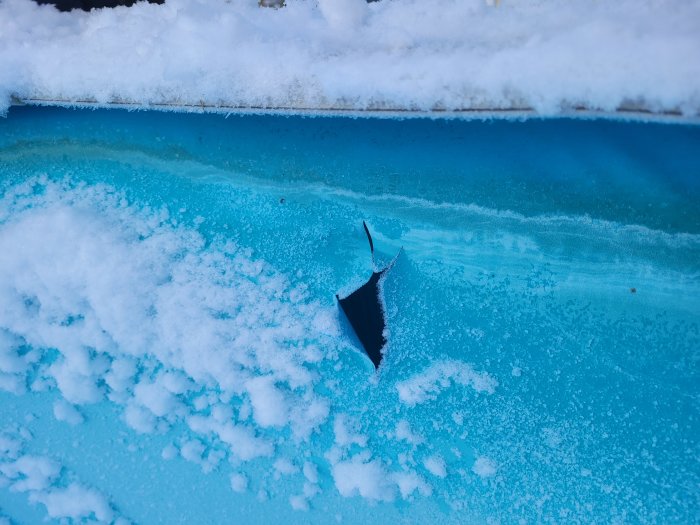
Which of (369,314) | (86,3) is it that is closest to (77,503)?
(369,314)

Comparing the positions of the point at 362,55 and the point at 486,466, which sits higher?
the point at 362,55

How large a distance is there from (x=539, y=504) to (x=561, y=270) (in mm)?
589

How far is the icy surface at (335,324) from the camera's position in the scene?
1.19m

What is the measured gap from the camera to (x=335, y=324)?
1274 mm

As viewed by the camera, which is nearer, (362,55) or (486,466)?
(362,55)

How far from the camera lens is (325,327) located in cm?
128

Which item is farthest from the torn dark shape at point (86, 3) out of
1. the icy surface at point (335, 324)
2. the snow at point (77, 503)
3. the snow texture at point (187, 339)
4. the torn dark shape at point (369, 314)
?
the snow at point (77, 503)

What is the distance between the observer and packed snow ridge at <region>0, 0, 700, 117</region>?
0.94 m

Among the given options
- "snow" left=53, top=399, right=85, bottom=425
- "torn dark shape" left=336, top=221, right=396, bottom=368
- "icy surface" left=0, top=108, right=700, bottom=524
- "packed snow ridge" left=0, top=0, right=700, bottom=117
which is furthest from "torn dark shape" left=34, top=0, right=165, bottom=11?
"snow" left=53, top=399, right=85, bottom=425

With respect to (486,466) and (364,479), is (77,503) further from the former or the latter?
(486,466)

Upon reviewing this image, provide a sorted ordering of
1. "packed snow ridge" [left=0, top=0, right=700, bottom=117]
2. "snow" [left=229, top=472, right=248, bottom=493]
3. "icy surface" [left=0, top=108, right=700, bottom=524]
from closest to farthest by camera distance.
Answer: "packed snow ridge" [left=0, top=0, right=700, bottom=117] → "icy surface" [left=0, top=108, right=700, bottom=524] → "snow" [left=229, top=472, right=248, bottom=493]

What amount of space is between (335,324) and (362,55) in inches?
25.3

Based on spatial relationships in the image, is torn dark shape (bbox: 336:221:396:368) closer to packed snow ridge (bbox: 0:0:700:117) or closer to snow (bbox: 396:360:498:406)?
snow (bbox: 396:360:498:406)

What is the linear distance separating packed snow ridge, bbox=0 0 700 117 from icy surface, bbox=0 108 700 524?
0.13 meters
